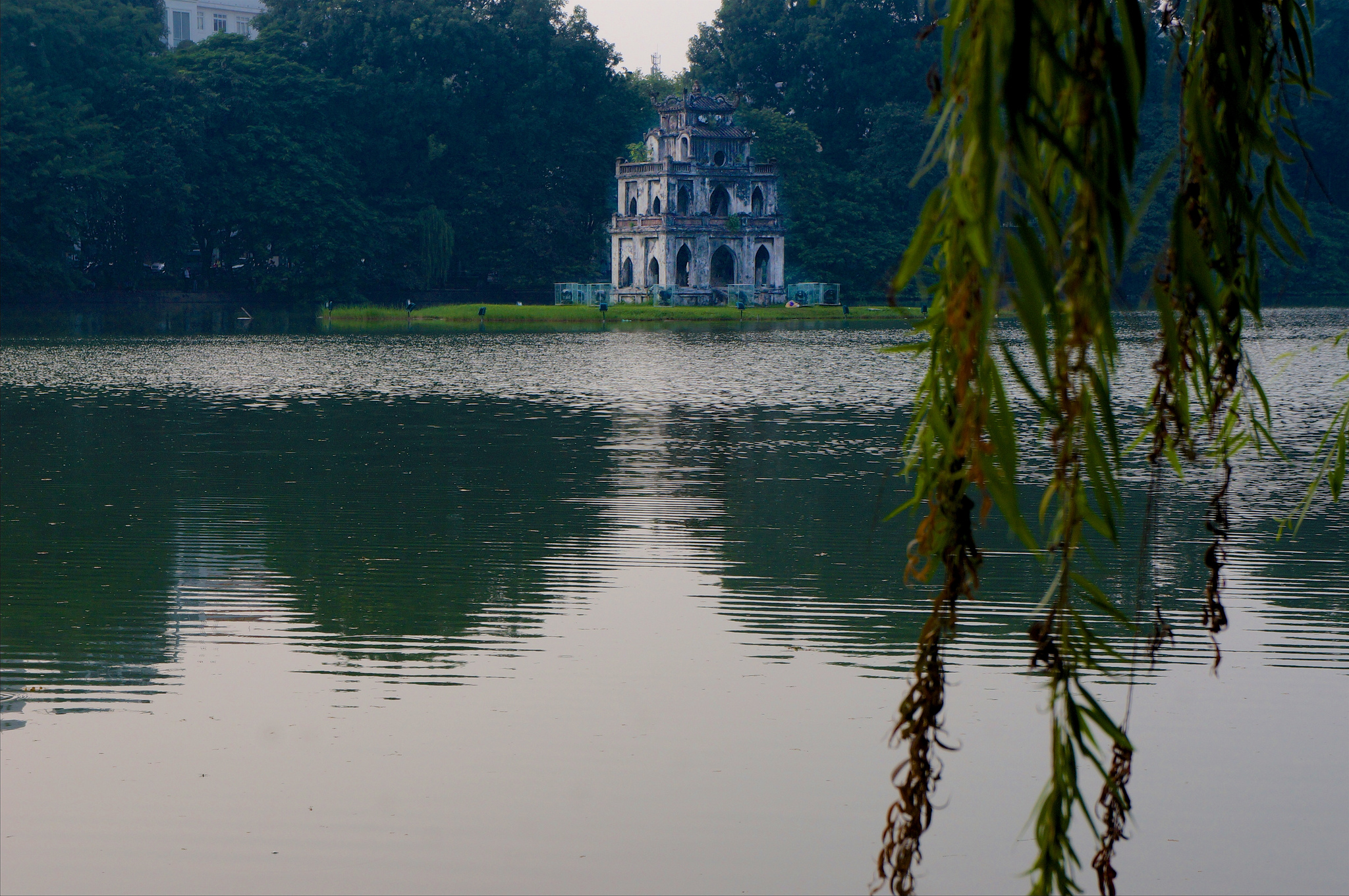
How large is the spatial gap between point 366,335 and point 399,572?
1485 inches

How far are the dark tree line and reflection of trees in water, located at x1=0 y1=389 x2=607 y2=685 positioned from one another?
149 feet

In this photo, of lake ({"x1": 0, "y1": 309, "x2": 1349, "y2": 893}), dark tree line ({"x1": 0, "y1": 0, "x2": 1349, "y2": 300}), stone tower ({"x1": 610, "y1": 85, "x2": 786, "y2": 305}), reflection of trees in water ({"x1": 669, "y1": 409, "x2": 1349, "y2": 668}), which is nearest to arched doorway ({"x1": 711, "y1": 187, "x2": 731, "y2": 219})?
stone tower ({"x1": 610, "y1": 85, "x2": 786, "y2": 305})

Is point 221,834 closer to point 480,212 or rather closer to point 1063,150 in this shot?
point 1063,150

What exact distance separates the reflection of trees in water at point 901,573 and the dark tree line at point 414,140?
2013 inches

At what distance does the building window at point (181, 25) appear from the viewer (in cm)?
12312

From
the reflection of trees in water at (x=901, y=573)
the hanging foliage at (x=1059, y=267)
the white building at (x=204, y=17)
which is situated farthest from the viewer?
the white building at (x=204, y=17)

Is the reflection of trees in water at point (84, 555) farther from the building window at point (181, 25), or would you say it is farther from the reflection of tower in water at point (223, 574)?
the building window at point (181, 25)

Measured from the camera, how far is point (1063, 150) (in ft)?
5.96

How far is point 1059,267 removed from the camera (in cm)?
187

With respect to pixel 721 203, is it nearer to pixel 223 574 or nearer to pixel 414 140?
pixel 414 140

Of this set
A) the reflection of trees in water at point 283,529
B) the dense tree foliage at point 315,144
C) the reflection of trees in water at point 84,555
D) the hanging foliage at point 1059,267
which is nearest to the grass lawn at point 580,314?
the dense tree foliage at point 315,144

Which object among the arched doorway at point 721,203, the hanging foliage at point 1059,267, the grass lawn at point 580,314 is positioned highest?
the arched doorway at point 721,203

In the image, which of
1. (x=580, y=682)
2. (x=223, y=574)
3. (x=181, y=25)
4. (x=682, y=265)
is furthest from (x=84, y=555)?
(x=181, y=25)

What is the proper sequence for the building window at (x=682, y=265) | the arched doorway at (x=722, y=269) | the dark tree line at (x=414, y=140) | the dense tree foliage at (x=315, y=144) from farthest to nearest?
the arched doorway at (x=722, y=269), the building window at (x=682, y=265), the dark tree line at (x=414, y=140), the dense tree foliage at (x=315, y=144)
